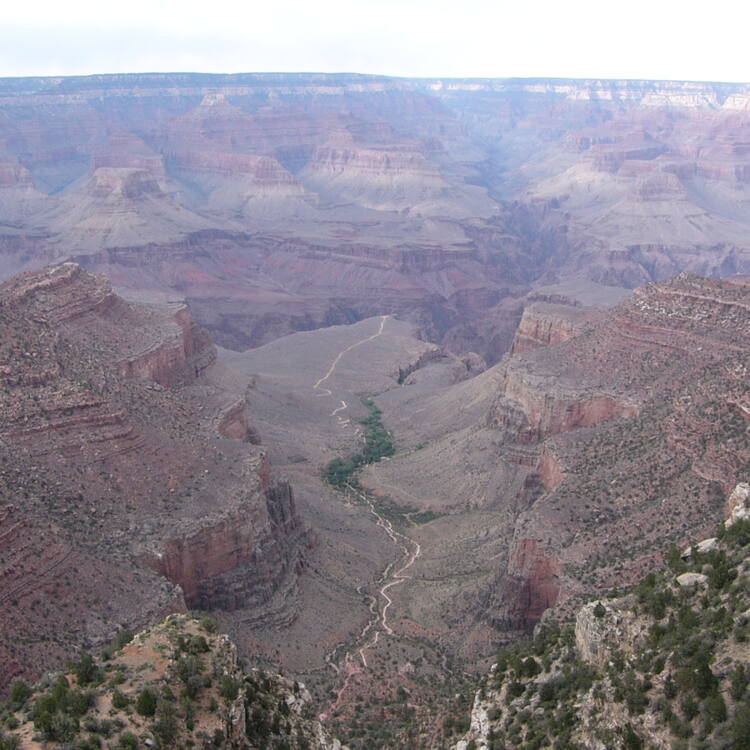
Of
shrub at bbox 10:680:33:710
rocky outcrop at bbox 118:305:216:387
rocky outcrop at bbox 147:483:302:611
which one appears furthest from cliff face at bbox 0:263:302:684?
shrub at bbox 10:680:33:710

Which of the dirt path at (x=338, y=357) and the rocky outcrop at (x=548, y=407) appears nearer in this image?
the rocky outcrop at (x=548, y=407)

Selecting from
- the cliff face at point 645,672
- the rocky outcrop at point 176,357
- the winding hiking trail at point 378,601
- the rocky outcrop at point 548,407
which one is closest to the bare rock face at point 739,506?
the cliff face at point 645,672

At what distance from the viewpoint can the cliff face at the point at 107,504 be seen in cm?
3334

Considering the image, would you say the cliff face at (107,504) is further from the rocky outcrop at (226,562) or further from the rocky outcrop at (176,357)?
the rocky outcrop at (176,357)

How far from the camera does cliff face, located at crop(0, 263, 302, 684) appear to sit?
33344mm

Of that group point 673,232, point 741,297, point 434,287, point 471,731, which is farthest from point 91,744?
point 673,232

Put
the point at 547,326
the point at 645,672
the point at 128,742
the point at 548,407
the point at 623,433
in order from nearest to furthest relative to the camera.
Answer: the point at 128,742
the point at 645,672
the point at 623,433
the point at 548,407
the point at 547,326

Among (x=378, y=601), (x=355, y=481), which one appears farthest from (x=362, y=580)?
(x=355, y=481)

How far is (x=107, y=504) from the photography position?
133 ft

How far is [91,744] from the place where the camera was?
59.3ft

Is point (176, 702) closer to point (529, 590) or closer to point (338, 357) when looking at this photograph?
point (529, 590)

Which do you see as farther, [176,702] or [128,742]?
[176,702]

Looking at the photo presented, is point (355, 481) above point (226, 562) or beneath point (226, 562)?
beneath

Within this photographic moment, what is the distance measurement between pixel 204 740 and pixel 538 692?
826 centimetres
